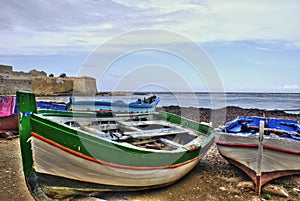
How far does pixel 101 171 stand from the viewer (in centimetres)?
411

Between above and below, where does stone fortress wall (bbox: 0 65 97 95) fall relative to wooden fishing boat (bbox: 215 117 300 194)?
above

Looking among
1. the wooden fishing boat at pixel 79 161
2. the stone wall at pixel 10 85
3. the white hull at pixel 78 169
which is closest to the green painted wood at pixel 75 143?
the wooden fishing boat at pixel 79 161

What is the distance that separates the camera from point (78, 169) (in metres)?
4.02

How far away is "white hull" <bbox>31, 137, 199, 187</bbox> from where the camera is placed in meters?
3.89

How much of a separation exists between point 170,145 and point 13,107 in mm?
7594

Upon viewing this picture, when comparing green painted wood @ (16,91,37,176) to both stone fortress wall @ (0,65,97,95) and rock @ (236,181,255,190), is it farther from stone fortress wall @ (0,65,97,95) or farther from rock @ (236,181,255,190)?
stone fortress wall @ (0,65,97,95)

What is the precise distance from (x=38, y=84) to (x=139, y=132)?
5852 centimetres

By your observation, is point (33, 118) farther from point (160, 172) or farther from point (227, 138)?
point (227, 138)

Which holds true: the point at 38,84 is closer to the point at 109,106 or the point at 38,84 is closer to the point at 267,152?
the point at 109,106

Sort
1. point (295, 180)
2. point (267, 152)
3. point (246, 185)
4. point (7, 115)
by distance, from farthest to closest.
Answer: point (7, 115)
point (295, 180)
point (246, 185)
point (267, 152)

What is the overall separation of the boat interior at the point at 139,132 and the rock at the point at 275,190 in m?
1.83

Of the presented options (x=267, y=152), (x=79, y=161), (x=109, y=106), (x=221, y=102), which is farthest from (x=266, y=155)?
(x=221, y=102)

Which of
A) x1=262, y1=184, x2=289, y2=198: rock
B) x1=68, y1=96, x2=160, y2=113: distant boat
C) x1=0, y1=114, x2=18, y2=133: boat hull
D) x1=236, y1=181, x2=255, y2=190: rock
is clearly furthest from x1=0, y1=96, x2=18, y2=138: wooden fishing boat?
x1=262, y1=184, x2=289, y2=198: rock

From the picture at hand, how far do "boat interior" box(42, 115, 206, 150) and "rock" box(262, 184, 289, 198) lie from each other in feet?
6.01
